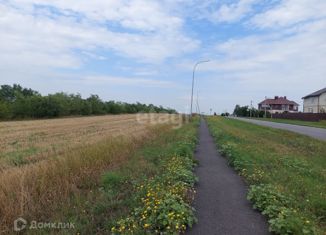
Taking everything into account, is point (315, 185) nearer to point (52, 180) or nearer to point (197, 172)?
point (197, 172)

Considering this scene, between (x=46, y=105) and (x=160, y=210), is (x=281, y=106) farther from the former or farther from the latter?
(x=160, y=210)

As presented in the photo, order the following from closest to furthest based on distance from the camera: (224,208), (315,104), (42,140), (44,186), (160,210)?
1. (160,210)
2. (224,208)
3. (44,186)
4. (42,140)
5. (315,104)

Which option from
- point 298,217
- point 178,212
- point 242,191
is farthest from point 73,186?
point 298,217

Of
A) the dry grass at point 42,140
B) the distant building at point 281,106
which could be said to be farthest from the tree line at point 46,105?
the distant building at point 281,106

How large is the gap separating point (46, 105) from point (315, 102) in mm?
67415

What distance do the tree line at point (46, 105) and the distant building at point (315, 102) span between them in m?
59.3

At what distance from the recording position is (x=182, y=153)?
12.0 m

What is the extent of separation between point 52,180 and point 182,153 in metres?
5.86

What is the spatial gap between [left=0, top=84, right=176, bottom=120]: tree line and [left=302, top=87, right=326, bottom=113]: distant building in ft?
195

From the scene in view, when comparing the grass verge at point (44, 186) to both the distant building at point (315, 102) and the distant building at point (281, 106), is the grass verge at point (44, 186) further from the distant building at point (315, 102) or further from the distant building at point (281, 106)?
the distant building at point (281, 106)

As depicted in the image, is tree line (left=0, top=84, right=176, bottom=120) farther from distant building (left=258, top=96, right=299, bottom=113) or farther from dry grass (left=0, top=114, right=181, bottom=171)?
distant building (left=258, top=96, right=299, bottom=113)

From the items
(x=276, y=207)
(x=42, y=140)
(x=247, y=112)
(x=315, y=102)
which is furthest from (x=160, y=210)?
(x=247, y=112)

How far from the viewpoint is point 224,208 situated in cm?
620

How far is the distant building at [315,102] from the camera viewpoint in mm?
76938
